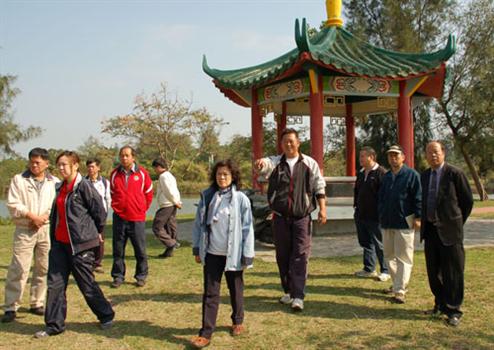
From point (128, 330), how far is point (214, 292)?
34.9 inches

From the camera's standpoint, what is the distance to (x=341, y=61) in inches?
335

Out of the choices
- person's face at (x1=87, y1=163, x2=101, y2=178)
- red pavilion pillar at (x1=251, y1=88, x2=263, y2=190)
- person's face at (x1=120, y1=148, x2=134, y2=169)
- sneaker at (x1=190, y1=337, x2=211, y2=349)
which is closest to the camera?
sneaker at (x1=190, y1=337, x2=211, y2=349)

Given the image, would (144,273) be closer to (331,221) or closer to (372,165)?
(372,165)

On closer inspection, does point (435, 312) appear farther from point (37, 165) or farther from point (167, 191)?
point (167, 191)

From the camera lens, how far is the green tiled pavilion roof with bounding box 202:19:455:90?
27.3ft

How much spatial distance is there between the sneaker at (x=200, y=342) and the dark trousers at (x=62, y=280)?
95 centimetres

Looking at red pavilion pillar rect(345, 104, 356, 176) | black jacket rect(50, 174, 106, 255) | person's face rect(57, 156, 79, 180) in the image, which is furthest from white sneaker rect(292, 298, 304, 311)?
red pavilion pillar rect(345, 104, 356, 176)

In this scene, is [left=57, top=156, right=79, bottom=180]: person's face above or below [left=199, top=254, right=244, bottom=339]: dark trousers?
above

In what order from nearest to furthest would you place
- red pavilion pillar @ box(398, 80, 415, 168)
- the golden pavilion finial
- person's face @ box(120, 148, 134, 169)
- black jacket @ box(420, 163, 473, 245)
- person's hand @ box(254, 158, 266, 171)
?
black jacket @ box(420, 163, 473, 245) < person's hand @ box(254, 158, 266, 171) < person's face @ box(120, 148, 134, 169) < red pavilion pillar @ box(398, 80, 415, 168) < the golden pavilion finial

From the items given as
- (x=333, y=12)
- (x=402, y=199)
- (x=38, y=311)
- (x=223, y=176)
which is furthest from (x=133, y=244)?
(x=333, y=12)

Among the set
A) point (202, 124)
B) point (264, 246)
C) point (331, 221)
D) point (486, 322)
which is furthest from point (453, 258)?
point (202, 124)

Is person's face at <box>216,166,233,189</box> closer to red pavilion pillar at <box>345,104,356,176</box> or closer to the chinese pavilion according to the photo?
the chinese pavilion

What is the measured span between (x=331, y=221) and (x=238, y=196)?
5871 mm

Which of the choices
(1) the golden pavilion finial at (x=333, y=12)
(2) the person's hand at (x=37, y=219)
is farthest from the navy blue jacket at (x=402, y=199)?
(1) the golden pavilion finial at (x=333, y=12)
